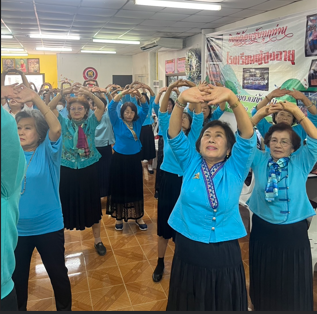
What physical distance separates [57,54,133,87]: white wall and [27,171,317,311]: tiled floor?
383 inches

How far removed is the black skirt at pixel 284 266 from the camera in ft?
6.02

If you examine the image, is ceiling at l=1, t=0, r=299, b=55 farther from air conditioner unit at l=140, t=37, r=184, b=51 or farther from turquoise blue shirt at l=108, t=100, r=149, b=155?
turquoise blue shirt at l=108, t=100, r=149, b=155

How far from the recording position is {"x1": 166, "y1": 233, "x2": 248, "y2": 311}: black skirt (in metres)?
1.54

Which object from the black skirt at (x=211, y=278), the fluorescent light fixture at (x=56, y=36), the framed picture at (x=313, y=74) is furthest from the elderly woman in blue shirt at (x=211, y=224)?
the fluorescent light fixture at (x=56, y=36)

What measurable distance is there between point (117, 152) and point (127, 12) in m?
2.50

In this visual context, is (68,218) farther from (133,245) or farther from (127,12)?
(127,12)

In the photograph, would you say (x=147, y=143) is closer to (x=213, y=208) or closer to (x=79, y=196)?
(x=79, y=196)

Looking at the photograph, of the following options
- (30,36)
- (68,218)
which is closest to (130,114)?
(68,218)

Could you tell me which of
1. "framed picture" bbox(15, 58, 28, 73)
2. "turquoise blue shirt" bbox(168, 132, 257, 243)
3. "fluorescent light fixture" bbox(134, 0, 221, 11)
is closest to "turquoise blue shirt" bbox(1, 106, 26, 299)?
"turquoise blue shirt" bbox(168, 132, 257, 243)

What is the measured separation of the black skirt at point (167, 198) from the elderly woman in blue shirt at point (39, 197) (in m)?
1.00

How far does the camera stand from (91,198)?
115 inches

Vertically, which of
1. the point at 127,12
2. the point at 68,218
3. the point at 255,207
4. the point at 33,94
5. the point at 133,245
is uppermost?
the point at 127,12

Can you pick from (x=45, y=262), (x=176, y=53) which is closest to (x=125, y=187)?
(x=45, y=262)

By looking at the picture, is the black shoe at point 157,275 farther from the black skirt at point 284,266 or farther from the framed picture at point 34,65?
the framed picture at point 34,65
